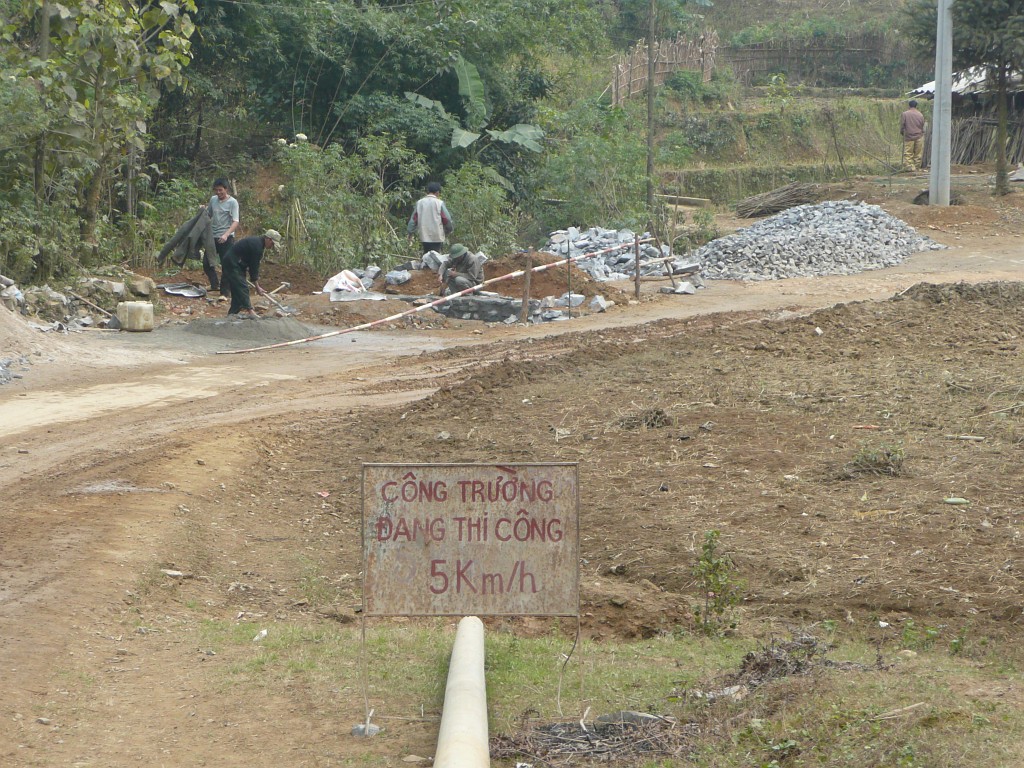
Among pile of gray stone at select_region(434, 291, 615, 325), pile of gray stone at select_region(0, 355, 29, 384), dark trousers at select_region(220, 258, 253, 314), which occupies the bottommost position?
pile of gray stone at select_region(434, 291, 615, 325)

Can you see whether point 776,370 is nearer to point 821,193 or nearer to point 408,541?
point 408,541

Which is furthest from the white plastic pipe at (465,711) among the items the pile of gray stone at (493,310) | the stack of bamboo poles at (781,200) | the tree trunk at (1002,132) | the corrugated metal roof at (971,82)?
the corrugated metal roof at (971,82)

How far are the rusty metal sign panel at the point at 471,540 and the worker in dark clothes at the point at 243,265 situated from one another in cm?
1161

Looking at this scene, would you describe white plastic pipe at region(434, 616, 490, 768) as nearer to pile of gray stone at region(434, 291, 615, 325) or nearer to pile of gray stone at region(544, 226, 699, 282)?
pile of gray stone at region(434, 291, 615, 325)

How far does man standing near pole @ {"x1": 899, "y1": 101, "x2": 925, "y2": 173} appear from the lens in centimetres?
3328

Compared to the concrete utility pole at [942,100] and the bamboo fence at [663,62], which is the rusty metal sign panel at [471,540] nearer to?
the concrete utility pole at [942,100]

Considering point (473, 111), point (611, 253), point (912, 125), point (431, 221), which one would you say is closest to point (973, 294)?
point (611, 253)

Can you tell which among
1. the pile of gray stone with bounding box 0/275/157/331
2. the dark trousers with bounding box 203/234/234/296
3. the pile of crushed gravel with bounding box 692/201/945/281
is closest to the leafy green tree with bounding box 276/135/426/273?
the dark trousers with bounding box 203/234/234/296

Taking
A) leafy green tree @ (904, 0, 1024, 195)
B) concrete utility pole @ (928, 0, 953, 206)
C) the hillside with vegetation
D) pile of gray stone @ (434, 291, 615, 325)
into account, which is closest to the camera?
the hillside with vegetation

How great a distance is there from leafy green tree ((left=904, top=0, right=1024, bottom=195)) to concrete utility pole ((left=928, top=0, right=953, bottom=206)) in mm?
891

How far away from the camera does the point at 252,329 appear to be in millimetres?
16484

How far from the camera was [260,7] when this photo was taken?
2700 cm

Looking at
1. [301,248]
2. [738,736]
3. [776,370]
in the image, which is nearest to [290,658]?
[738,736]

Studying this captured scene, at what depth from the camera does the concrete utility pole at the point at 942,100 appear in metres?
25.3
